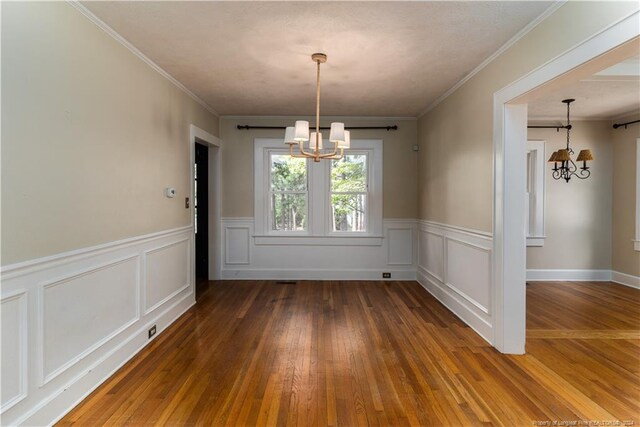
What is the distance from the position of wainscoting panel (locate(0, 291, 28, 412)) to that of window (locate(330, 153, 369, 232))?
401 centimetres

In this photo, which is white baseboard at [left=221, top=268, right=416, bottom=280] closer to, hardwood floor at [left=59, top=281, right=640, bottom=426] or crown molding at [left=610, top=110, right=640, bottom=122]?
hardwood floor at [left=59, top=281, right=640, bottom=426]

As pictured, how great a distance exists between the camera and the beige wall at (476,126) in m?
1.97

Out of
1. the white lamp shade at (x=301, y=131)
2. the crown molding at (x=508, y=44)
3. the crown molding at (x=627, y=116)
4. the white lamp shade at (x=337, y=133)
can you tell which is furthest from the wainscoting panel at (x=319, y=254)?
the crown molding at (x=627, y=116)

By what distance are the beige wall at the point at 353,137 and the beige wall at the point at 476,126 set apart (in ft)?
0.72

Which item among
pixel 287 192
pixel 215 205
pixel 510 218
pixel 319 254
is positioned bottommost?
pixel 319 254

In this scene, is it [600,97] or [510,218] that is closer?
[510,218]

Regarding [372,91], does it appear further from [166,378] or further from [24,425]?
[24,425]

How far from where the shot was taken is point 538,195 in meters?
5.13

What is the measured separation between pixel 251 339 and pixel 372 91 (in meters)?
3.01

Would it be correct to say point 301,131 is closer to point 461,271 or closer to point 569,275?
point 461,271

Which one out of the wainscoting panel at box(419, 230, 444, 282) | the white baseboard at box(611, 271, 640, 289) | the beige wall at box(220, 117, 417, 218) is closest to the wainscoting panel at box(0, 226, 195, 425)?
the beige wall at box(220, 117, 417, 218)

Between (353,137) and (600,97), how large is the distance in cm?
314

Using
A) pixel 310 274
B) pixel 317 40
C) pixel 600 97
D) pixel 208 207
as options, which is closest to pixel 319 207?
pixel 310 274

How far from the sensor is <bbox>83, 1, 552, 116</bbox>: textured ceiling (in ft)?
7.16
